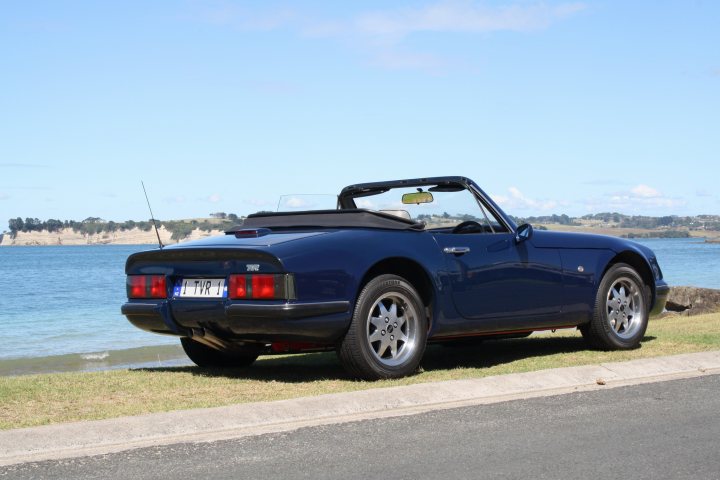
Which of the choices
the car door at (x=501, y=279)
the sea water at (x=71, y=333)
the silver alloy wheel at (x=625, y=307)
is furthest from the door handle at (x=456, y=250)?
the sea water at (x=71, y=333)

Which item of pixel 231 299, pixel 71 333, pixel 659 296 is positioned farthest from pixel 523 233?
pixel 71 333

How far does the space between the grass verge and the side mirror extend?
998 millimetres

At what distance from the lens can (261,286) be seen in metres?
6.94

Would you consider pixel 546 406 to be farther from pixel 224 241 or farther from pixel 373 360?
pixel 224 241

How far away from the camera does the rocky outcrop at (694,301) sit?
19000 mm

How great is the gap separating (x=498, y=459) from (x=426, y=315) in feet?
9.32

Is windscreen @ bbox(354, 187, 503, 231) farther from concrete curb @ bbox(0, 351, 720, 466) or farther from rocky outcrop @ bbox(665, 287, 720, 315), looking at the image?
rocky outcrop @ bbox(665, 287, 720, 315)

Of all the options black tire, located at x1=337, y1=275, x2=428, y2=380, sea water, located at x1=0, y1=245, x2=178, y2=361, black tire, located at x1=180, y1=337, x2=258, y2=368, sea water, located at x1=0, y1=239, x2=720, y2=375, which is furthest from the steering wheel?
sea water, located at x1=0, y1=245, x2=178, y2=361

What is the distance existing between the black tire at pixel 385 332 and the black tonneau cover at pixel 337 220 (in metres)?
0.53

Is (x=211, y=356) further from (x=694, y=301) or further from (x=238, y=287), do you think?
(x=694, y=301)

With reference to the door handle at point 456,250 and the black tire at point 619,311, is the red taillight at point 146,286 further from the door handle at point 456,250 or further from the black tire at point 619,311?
the black tire at point 619,311

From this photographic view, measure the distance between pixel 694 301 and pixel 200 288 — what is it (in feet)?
47.8

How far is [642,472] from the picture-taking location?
4.62 metres

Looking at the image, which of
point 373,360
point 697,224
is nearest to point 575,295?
point 373,360
